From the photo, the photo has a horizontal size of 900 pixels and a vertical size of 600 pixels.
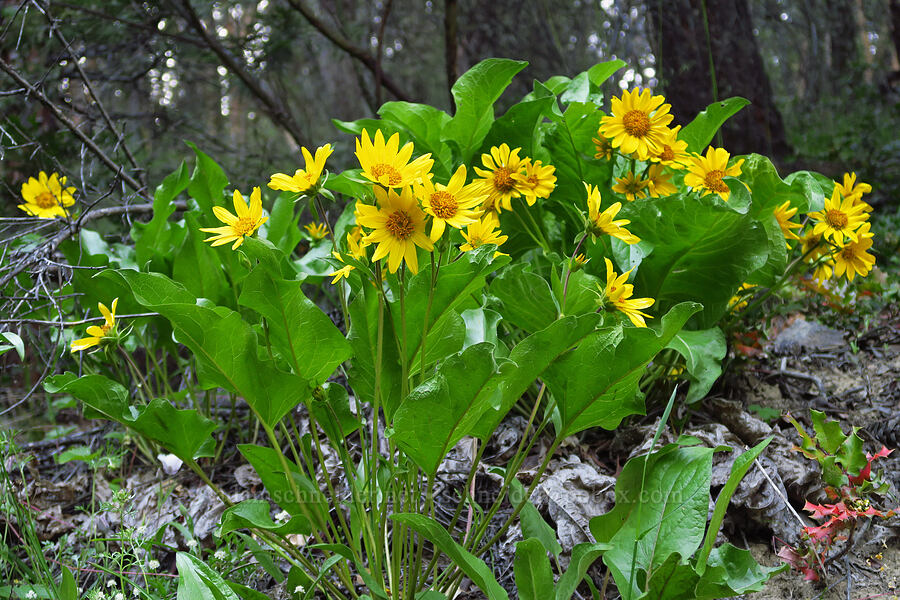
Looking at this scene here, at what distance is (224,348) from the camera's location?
48.4 inches

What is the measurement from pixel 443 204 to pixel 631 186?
89 centimetres

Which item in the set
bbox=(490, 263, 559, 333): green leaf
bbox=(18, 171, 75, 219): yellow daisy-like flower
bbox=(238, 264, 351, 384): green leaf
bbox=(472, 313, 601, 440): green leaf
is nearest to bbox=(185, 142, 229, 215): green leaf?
bbox=(18, 171, 75, 219): yellow daisy-like flower

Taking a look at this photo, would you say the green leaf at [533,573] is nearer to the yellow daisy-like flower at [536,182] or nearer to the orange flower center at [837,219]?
the yellow daisy-like flower at [536,182]

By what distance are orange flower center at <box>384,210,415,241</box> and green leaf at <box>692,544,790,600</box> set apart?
29.4 inches

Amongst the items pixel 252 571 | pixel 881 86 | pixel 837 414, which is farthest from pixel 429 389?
pixel 881 86

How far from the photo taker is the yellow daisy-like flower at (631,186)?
1.83 meters

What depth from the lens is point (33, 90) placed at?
2201 mm

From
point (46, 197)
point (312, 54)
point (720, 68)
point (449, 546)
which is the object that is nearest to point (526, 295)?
point (449, 546)

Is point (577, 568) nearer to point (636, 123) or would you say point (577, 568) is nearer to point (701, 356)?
point (701, 356)

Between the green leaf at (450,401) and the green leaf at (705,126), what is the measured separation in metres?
1.16

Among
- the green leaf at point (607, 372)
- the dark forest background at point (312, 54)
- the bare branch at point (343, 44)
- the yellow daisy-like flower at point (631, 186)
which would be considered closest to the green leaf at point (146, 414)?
the green leaf at point (607, 372)

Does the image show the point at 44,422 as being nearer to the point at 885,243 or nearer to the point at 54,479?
the point at 54,479

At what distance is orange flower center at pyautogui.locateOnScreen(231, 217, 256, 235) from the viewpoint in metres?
1.30

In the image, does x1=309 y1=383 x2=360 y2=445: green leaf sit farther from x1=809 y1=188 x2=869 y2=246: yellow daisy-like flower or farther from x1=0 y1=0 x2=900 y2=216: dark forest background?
x1=0 y1=0 x2=900 y2=216: dark forest background
